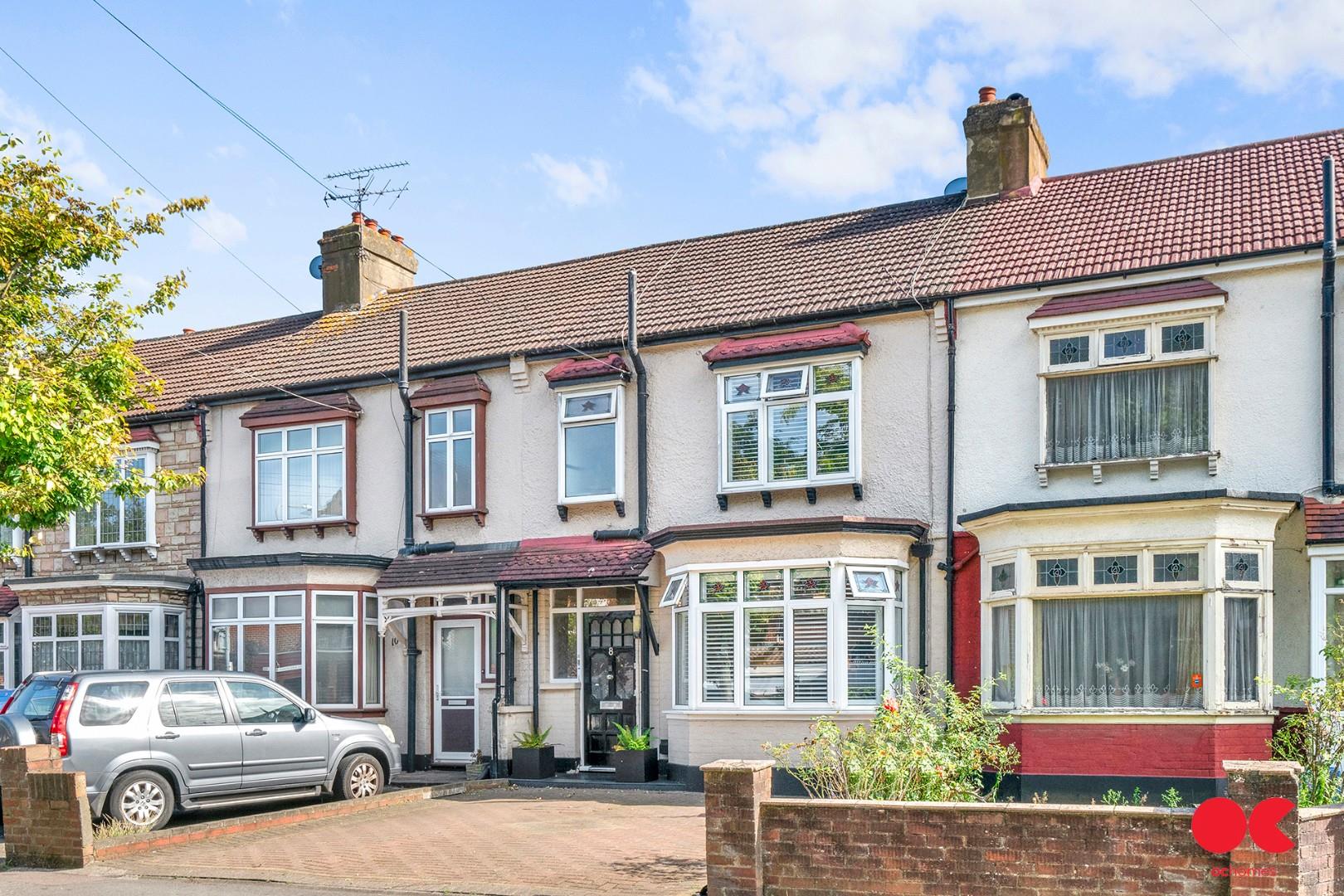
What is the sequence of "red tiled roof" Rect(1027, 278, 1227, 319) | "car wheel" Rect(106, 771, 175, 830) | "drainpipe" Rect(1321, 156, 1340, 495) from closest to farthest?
"car wheel" Rect(106, 771, 175, 830)
"drainpipe" Rect(1321, 156, 1340, 495)
"red tiled roof" Rect(1027, 278, 1227, 319)

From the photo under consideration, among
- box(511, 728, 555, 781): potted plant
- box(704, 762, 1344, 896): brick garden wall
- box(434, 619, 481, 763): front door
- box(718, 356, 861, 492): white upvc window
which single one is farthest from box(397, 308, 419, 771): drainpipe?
box(704, 762, 1344, 896): brick garden wall

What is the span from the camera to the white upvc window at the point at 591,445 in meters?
19.6

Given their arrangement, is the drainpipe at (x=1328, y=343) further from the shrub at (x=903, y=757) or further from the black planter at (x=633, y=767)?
the black planter at (x=633, y=767)

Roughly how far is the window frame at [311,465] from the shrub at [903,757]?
1197 cm

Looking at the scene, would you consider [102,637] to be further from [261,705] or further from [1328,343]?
[1328,343]

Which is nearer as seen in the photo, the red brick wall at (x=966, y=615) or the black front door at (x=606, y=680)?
the red brick wall at (x=966, y=615)

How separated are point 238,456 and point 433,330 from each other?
12.8ft

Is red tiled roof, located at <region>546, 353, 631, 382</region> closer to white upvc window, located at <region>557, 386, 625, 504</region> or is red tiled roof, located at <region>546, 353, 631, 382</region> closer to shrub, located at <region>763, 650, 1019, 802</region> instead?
white upvc window, located at <region>557, 386, 625, 504</region>

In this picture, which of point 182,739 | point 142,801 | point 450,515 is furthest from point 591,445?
point 142,801

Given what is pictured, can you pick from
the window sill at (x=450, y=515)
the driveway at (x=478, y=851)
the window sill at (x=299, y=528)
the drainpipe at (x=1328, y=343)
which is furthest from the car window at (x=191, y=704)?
the drainpipe at (x=1328, y=343)

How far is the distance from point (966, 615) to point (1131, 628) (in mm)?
2164

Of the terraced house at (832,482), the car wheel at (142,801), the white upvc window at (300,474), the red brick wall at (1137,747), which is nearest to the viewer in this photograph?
the car wheel at (142,801)

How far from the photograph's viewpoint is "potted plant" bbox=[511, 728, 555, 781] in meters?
18.8

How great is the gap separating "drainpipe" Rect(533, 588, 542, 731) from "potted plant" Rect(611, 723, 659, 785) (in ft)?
5.87
